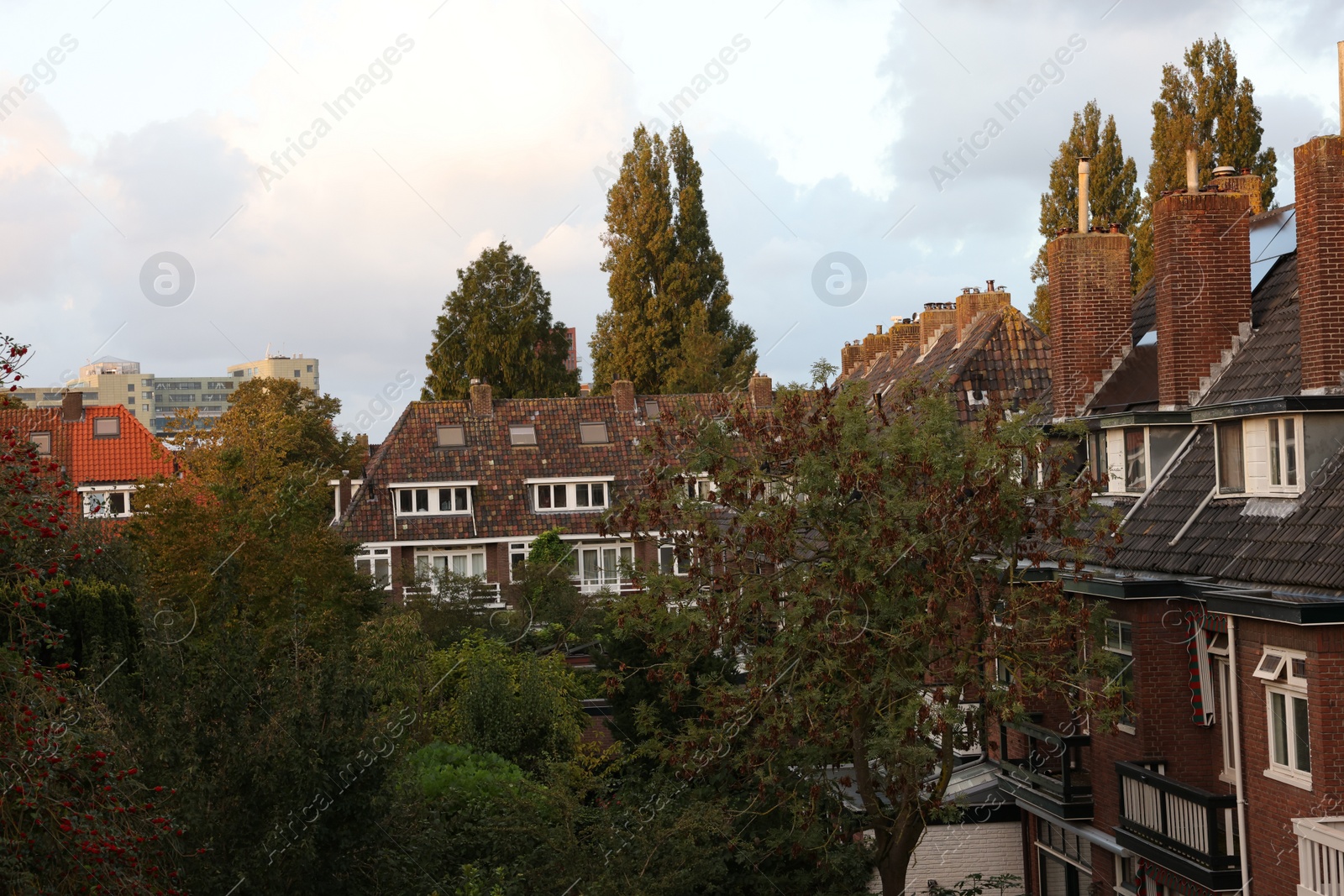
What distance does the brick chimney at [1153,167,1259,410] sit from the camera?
17.8 m

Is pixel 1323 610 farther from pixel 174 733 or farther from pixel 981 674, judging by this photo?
pixel 174 733

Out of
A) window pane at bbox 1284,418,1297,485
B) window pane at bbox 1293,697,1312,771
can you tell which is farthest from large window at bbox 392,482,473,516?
window pane at bbox 1293,697,1312,771

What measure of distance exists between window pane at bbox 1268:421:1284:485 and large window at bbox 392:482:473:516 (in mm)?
35398

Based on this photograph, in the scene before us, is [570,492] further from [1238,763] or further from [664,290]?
[1238,763]

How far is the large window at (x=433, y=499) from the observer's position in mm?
46844

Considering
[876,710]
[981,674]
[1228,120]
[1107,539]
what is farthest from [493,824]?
[1228,120]

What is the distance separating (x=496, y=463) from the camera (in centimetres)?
4875

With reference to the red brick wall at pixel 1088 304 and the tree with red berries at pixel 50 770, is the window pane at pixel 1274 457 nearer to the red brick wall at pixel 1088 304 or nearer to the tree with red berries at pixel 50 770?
the red brick wall at pixel 1088 304

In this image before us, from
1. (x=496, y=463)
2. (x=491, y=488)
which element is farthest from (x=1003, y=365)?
(x=496, y=463)

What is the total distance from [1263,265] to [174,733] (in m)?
16.3

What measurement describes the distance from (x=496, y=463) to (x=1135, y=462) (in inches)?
1318

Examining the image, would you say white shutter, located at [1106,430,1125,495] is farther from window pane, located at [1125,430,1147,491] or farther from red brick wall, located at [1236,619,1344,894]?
red brick wall, located at [1236,619,1344,894]

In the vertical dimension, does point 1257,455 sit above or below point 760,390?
below

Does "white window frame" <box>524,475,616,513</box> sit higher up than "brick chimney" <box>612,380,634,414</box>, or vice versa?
"brick chimney" <box>612,380,634,414</box>
